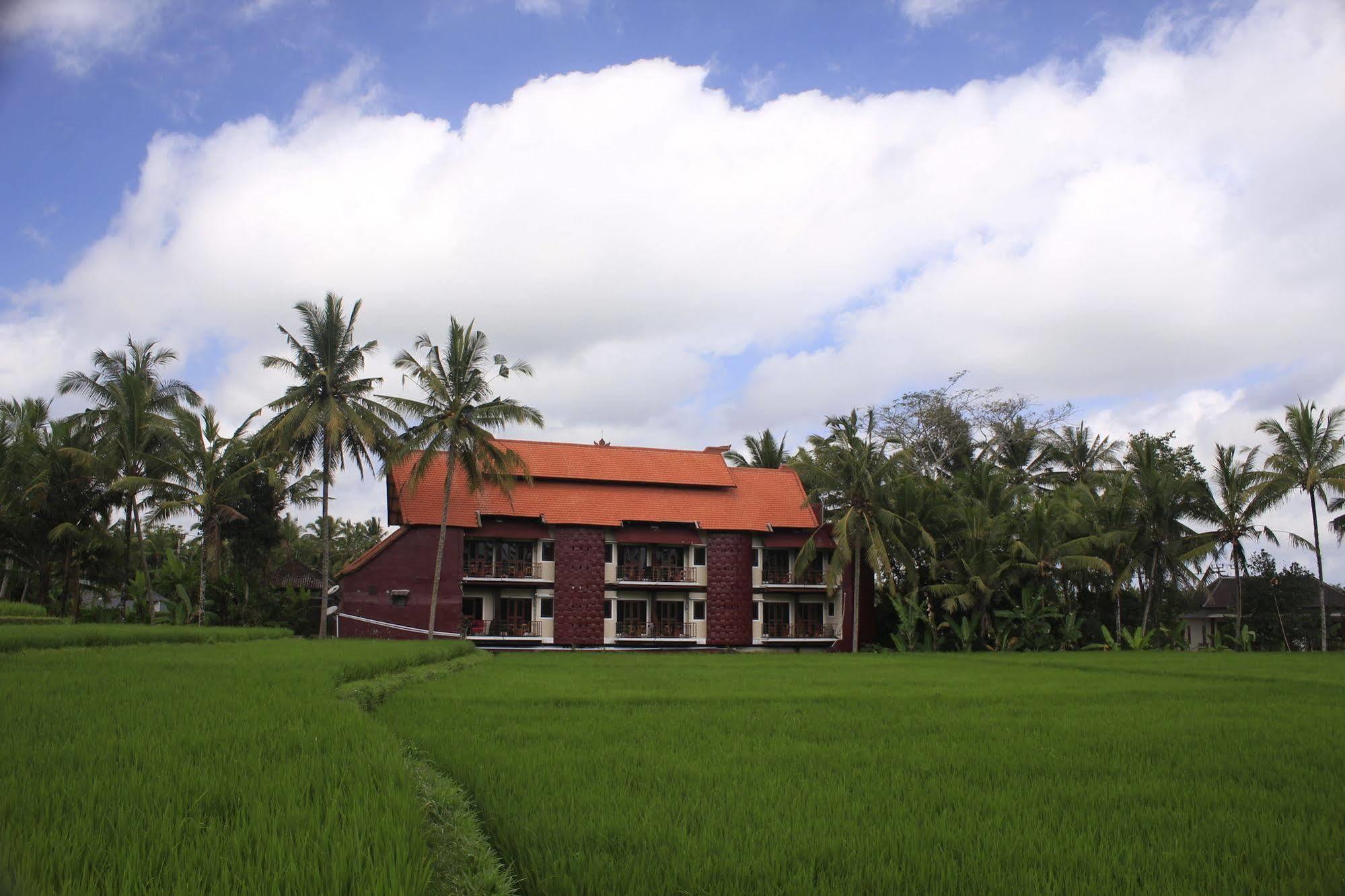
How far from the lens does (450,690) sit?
15094mm

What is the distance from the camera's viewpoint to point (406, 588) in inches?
1342

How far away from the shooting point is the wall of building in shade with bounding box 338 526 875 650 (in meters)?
34.0

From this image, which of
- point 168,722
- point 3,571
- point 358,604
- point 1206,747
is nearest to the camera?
point 168,722

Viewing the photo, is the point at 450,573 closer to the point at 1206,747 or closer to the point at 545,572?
the point at 545,572

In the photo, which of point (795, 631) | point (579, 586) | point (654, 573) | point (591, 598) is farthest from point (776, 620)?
point (579, 586)

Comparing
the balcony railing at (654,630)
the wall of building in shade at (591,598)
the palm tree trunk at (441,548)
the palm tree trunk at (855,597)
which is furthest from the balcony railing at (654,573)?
the palm tree trunk at (441,548)

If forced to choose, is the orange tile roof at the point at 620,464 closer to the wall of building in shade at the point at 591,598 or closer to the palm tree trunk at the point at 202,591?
the wall of building in shade at the point at 591,598

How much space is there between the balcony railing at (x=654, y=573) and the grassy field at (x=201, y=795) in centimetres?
2684

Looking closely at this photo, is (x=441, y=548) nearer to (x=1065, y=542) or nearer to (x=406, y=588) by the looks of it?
(x=406, y=588)

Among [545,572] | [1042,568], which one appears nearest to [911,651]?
[1042,568]

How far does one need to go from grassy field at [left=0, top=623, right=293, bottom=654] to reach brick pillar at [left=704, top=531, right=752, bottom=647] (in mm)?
16509

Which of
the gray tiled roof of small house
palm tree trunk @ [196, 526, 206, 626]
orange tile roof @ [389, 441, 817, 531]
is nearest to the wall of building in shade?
orange tile roof @ [389, 441, 817, 531]

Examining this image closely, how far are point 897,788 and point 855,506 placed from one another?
2952 centimetres

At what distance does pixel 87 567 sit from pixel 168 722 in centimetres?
3423
